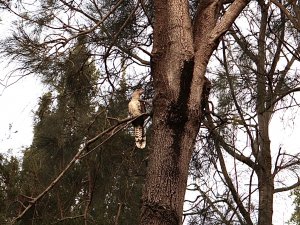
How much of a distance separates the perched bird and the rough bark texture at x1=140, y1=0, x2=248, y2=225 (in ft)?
1.48

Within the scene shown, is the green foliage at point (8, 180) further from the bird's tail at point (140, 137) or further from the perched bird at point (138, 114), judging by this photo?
the bird's tail at point (140, 137)

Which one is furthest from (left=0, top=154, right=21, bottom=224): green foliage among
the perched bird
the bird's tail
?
the bird's tail

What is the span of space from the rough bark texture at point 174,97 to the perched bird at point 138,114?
0.45 m

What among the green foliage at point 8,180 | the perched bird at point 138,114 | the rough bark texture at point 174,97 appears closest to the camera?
the rough bark texture at point 174,97

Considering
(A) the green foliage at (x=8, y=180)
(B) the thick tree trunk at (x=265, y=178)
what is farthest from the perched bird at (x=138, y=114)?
(A) the green foliage at (x=8, y=180)

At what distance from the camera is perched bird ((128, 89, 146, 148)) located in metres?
2.67

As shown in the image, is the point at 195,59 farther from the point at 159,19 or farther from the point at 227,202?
the point at 227,202

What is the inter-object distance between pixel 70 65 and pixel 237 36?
1.23 m

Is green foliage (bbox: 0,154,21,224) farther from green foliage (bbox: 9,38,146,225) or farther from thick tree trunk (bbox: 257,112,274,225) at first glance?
thick tree trunk (bbox: 257,112,274,225)

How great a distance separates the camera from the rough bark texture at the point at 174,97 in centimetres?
191

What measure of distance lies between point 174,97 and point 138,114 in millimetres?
550

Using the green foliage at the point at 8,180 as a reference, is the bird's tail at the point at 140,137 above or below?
below

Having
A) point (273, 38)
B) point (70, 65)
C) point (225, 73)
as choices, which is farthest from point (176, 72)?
point (273, 38)

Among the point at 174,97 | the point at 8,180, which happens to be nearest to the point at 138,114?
the point at 174,97
